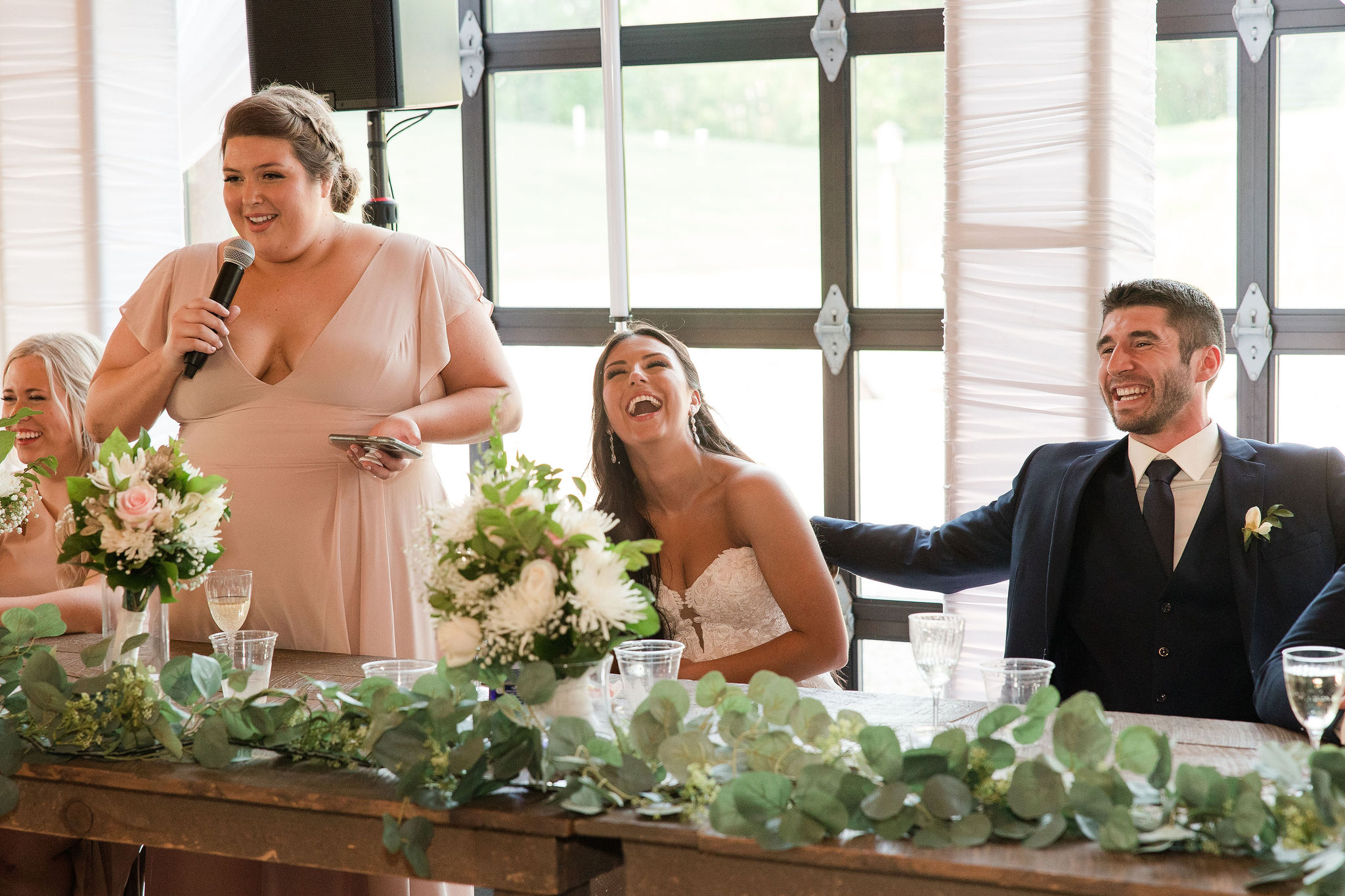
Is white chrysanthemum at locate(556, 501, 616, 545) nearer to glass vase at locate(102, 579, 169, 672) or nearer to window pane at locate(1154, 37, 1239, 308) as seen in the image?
glass vase at locate(102, 579, 169, 672)

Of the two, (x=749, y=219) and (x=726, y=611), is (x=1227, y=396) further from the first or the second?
(x=726, y=611)

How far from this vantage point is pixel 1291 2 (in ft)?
11.6

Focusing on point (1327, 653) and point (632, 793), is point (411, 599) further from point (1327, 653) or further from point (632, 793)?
point (1327, 653)

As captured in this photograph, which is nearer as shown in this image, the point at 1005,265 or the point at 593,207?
the point at 1005,265

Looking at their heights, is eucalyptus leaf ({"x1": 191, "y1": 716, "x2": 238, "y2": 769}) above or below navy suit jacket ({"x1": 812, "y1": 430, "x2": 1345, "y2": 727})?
below

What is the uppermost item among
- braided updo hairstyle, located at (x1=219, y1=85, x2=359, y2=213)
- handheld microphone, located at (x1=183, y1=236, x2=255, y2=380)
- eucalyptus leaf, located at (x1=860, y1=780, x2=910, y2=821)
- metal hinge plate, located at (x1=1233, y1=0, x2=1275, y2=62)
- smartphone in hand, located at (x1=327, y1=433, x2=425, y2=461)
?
metal hinge plate, located at (x1=1233, y1=0, x2=1275, y2=62)

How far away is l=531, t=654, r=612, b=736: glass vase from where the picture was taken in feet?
4.80

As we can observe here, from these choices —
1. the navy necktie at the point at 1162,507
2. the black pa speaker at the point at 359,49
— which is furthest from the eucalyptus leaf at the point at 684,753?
the black pa speaker at the point at 359,49

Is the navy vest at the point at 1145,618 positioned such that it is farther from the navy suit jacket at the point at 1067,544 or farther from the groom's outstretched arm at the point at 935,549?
the groom's outstretched arm at the point at 935,549

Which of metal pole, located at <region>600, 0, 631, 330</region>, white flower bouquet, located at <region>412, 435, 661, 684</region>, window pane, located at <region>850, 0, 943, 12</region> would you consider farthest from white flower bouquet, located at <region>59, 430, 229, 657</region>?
window pane, located at <region>850, 0, 943, 12</region>

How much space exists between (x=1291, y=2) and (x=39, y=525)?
3480 mm

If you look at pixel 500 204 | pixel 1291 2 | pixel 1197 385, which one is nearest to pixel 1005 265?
pixel 1197 385

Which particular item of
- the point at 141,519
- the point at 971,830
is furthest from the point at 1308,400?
the point at 141,519

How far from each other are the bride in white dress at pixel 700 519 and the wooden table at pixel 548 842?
766mm
